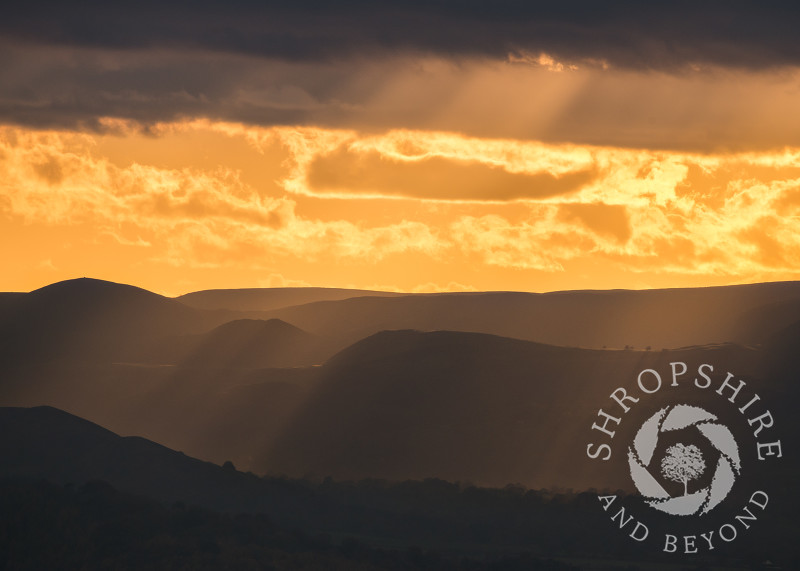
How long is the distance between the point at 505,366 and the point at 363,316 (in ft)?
266

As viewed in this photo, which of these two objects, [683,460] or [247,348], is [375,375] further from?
[247,348]

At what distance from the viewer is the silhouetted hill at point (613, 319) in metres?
167

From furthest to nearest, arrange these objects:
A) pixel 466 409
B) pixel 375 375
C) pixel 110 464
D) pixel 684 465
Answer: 1. pixel 375 375
2. pixel 466 409
3. pixel 684 465
4. pixel 110 464

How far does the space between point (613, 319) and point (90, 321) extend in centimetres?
7124

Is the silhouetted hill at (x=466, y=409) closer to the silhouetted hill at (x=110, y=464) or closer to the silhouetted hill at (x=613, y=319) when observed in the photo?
the silhouetted hill at (x=110, y=464)

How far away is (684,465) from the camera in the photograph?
267ft

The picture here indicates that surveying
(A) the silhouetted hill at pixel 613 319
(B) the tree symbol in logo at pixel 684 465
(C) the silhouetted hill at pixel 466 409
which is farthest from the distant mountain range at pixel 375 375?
(B) the tree symbol in logo at pixel 684 465

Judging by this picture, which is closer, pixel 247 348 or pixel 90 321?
pixel 247 348

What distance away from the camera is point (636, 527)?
72.4 metres

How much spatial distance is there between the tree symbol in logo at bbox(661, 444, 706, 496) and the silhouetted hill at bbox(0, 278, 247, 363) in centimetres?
9729

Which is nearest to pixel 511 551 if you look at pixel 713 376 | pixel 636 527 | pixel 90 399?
pixel 636 527

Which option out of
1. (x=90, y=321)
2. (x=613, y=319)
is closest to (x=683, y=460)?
(x=613, y=319)

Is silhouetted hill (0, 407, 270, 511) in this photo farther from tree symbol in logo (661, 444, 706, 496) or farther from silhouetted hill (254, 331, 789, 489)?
tree symbol in logo (661, 444, 706, 496)

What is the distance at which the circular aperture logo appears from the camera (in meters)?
77.1
